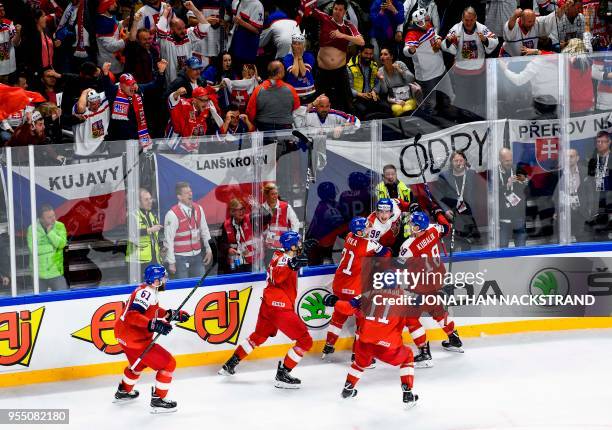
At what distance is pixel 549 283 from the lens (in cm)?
1255

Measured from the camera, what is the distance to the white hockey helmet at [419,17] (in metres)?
13.8

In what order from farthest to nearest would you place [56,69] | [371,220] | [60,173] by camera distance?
[56,69]
[371,220]
[60,173]

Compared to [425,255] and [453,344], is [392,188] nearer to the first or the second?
[425,255]

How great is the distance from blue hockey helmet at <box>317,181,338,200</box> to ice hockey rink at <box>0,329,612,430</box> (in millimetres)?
1473

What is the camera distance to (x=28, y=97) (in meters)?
11.7

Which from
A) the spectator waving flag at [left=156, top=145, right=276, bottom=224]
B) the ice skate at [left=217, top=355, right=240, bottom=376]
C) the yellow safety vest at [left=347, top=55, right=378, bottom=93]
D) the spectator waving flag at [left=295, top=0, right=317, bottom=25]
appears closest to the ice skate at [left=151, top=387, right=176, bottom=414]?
the ice skate at [left=217, top=355, right=240, bottom=376]

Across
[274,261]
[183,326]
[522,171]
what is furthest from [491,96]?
[183,326]

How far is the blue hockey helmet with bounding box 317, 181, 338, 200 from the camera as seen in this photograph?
12.0 m

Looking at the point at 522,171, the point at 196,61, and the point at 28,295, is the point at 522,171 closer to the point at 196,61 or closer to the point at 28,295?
the point at 196,61

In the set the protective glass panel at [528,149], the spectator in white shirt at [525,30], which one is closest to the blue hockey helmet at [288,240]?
the protective glass panel at [528,149]

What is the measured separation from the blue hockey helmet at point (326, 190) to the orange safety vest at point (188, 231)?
1.16 meters

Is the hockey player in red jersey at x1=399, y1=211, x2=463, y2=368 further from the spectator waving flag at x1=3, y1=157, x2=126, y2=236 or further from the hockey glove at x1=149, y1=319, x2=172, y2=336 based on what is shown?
the spectator waving flag at x1=3, y1=157, x2=126, y2=236

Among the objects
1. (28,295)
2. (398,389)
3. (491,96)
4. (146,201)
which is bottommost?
(398,389)

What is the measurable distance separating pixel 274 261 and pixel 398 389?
1535mm
